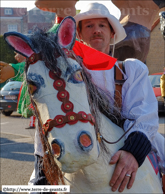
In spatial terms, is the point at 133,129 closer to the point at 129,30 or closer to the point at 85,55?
the point at 85,55

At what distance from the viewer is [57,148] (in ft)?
4.75

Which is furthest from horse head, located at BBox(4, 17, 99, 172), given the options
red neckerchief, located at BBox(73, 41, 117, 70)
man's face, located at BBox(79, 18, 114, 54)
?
man's face, located at BBox(79, 18, 114, 54)

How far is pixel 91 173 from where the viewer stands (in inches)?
66.5

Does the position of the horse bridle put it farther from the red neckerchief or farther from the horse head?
the red neckerchief

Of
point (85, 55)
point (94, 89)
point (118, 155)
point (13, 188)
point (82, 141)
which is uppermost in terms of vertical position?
point (85, 55)

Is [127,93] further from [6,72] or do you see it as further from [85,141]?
[6,72]

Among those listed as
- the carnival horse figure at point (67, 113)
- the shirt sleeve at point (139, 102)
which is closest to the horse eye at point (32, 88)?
the carnival horse figure at point (67, 113)

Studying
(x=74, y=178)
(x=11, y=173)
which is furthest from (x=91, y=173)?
(x=11, y=173)

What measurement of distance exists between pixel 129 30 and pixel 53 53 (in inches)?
78.1

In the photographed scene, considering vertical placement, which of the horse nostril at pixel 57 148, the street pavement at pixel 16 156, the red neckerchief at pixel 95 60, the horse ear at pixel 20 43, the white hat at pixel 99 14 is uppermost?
the white hat at pixel 99 14

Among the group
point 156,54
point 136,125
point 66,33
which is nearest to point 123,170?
point 136,125

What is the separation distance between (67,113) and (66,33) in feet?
1.45

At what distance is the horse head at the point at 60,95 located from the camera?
145 cm

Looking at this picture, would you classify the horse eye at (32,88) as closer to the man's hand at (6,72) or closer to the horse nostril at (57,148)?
the horse nostril at (57,148)
